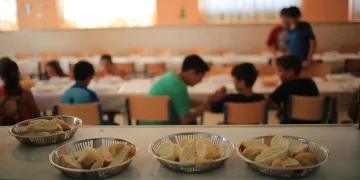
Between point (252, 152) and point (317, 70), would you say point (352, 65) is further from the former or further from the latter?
point (252, 152)

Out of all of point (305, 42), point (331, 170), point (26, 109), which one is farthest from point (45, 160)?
point (305, 42)

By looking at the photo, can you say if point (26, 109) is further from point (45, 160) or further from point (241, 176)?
point (241, 176)

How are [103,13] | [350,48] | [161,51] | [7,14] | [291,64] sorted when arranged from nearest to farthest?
[291,64] → [350,48] → [161,51] → [7,14] → [103,13]

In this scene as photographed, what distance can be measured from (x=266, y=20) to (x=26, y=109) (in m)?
6.42

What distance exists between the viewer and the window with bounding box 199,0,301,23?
8648 millimetres

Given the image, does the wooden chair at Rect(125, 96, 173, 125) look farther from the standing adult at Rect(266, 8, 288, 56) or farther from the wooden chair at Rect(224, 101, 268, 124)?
the standing adult at Rect(266, 8, 288, 56)

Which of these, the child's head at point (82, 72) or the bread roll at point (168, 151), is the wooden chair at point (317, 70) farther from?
the bread roll at point (168, 151)

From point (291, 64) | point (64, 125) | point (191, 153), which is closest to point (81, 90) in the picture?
point (64, 125)

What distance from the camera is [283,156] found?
1.25 metres

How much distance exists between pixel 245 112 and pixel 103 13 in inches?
270

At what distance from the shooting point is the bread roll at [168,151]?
1292 mm

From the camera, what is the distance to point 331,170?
49.2 inches

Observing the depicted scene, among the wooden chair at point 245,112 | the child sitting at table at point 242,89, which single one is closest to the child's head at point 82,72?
the child sitting at table at point 242,89

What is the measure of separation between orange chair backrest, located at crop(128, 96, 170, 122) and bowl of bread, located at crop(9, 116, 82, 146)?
1361mm
